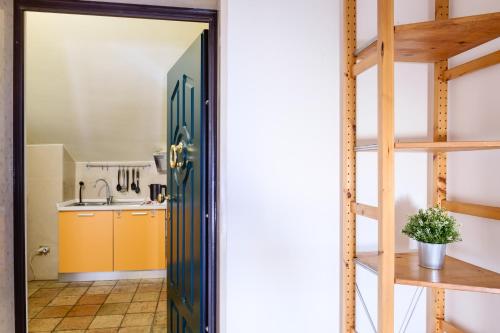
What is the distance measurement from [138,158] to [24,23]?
122 inches

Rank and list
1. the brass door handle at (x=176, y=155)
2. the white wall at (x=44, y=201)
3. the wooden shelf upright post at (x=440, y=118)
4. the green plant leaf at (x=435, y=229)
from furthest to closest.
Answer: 1. the white wall at (x=44, y=201)
2. the brass door handle at (x=176, y=155)
3. the wooden shelf upright post at (x=440, y=118)
4. the green plant leaf at (x=435, y=229)

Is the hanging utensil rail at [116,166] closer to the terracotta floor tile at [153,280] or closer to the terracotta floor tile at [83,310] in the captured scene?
the terracotta floor tile at [153,280]

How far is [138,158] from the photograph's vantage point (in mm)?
4492

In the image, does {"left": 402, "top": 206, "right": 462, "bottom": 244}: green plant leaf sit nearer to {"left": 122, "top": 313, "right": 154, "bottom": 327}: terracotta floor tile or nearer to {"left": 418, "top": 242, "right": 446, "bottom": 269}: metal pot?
{"left": 418, "top": 242, "right": 446, "bottom": 269}: metal pot

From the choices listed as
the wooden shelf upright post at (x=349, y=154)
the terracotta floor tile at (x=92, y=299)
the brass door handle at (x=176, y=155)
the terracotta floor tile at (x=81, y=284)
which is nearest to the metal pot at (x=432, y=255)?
the wooden shelf upright post at (x=349, y=154)

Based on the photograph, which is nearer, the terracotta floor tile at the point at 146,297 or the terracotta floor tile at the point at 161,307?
the terracotta floor tile at the point at 161,307

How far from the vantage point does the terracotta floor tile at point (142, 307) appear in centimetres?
321

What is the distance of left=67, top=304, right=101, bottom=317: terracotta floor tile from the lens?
10.3 ft

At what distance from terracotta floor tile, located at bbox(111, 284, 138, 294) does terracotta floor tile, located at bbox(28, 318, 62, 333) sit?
723 millimetres

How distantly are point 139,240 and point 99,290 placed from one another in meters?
0.64

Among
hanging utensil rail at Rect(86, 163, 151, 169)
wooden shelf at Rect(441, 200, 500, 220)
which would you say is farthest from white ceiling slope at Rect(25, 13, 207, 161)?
wooden shelf at Rect(441, 200, 500, 220)

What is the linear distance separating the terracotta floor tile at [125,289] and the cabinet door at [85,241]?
284mm

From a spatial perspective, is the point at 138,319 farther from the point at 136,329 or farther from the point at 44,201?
the point at 44,201

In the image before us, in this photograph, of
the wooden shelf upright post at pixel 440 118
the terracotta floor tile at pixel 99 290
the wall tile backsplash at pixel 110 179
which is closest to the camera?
the wooden shelf upright post at pixel 440 118
